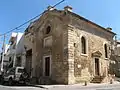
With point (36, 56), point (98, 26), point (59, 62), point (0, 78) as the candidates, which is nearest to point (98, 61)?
point (98, 26)

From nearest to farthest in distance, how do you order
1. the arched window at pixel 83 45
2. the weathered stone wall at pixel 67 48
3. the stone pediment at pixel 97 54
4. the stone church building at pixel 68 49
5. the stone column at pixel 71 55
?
the stone column at pixel 71 55
the weathered stone wall at pixel 67 48
the stone church building at pixel 68 49
the arched window at pixel 83 45
the stone pediment at pixel 97 54

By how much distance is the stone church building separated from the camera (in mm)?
19281

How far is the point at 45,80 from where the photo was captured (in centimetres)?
2016

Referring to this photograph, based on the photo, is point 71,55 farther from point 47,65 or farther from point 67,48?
point 47,65

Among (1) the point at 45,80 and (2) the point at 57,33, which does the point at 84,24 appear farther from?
→ (1) the point at 45,80

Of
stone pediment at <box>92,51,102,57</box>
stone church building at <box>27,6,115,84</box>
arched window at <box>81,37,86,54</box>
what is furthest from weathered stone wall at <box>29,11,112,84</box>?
arched window at <box>81,37,86,54</box>

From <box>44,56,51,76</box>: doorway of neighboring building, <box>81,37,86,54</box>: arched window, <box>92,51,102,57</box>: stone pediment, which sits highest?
<box>81,37,86,54</box>: arched window

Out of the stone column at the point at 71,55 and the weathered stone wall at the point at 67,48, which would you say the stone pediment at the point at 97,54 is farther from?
the stone column at the point at 71,55

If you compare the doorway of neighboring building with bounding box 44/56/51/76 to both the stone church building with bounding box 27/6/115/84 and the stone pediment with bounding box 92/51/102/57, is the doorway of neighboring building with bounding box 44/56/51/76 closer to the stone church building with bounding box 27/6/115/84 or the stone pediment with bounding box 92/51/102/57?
the stone church building with bounding box 27/6/115/84

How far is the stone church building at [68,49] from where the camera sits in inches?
759

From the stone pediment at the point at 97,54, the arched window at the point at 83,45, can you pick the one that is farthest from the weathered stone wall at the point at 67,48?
the arched window at the point at 83,45

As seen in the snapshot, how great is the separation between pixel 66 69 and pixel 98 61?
5.96 meters

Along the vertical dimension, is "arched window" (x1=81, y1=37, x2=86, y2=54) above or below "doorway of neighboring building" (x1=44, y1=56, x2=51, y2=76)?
above

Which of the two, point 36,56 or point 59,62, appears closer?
point 59,62
